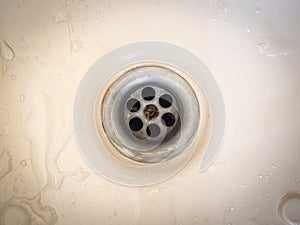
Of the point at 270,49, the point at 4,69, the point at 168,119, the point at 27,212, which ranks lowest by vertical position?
the point at 27,212

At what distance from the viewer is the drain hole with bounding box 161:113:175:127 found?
814 millimetres

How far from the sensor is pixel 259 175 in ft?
2.53

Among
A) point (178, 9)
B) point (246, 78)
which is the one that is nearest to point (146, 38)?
point (178, 9)

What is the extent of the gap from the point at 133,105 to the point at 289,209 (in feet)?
0.95

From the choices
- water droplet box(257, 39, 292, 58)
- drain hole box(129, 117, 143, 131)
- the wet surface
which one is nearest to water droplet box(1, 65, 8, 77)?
the wet surface

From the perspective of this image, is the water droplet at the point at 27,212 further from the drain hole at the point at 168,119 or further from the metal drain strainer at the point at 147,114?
the drain hole at the point at 168,119

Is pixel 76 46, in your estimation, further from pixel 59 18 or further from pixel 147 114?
pixel 147 114

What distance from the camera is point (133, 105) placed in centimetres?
82

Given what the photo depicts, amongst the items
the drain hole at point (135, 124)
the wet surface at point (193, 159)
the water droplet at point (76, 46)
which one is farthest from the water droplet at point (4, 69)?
the drain hole at point (135, 124)

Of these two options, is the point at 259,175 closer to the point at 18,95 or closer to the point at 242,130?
the point at 242,130

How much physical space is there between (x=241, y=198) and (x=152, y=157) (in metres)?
0.15

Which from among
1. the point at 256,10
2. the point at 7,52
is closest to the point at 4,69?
the point at 7,52

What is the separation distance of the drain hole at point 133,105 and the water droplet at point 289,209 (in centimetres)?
26

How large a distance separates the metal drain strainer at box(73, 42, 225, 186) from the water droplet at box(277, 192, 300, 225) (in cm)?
12
